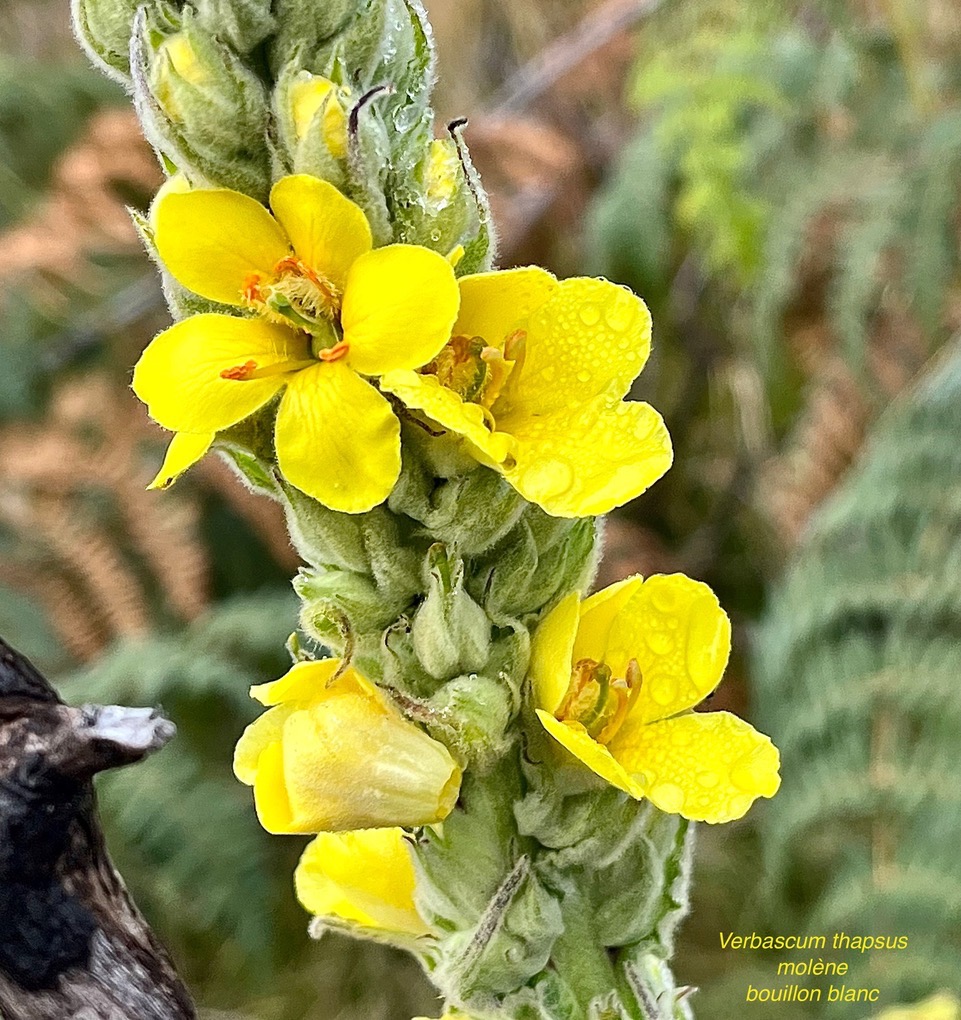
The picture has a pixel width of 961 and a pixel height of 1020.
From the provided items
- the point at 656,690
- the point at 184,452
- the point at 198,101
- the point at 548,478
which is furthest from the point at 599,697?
the point at 198,101

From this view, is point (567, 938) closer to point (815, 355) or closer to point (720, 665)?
point (720, 665)

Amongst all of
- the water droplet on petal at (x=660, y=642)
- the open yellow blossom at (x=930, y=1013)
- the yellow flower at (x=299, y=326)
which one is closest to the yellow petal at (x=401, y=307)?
the yellow flower at (x=299, y=326)

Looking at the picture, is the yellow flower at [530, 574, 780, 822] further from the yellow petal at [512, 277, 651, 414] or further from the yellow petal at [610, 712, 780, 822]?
the yellow petal at [512, 277, 651, 414]

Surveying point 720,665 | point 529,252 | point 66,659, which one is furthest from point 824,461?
point 720,665

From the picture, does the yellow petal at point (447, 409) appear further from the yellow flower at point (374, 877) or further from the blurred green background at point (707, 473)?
the blurred green background at point (707, 473)

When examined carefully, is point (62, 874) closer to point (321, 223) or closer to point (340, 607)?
point (340, 607)

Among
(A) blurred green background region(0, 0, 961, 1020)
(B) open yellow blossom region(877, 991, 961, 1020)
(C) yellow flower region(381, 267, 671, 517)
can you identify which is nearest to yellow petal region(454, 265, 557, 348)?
(C) yellow flower region(381, 267, 671, 517)
